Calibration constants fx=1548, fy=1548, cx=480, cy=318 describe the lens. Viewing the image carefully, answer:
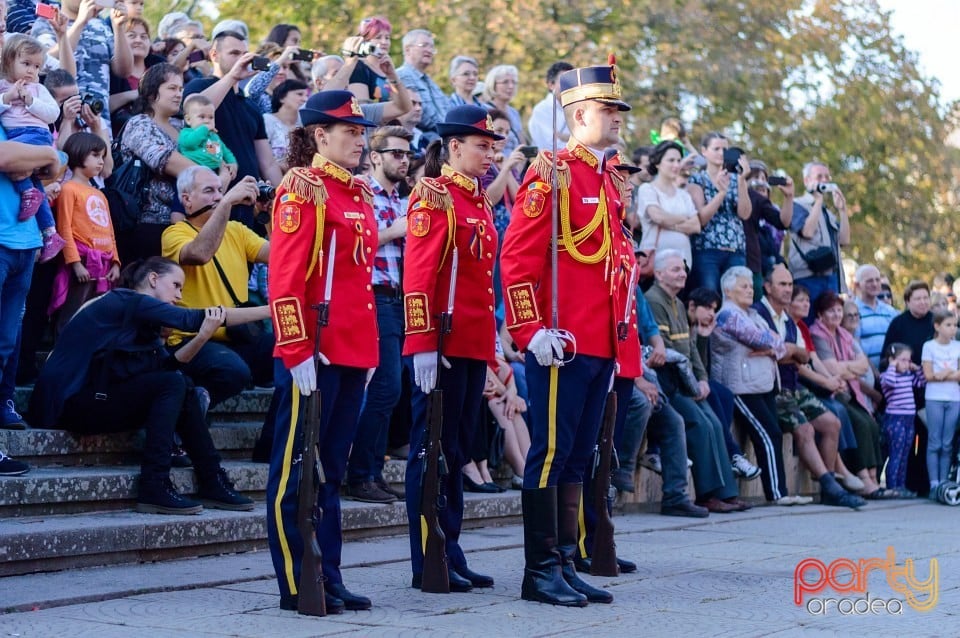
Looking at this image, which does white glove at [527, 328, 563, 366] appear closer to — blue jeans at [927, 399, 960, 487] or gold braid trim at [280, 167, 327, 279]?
gold braid trim at [280, 167, 327, 279]

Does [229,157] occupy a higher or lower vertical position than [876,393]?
higher

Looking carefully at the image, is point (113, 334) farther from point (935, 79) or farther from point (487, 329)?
point (935, 79)

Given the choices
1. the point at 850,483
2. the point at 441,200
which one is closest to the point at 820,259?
the point at 850,483

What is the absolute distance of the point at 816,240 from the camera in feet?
48.4

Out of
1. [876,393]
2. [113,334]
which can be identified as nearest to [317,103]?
[113,334]

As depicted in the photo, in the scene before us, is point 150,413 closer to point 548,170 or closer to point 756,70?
point 548,170

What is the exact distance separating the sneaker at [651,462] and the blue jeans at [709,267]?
86.1 inches

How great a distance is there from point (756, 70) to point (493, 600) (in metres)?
19.6

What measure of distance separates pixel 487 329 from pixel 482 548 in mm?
1821

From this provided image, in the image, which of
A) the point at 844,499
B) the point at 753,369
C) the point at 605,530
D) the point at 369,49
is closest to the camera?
the point at 605,530

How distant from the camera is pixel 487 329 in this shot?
23.5 feet

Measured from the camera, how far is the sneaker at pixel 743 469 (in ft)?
39.1

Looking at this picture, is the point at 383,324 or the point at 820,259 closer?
the point at 383,324

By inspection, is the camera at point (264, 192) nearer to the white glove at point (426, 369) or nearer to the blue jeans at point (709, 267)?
the white glove at point (426, 369)
